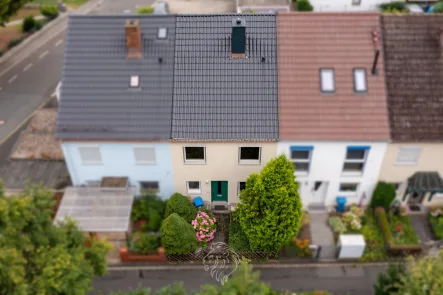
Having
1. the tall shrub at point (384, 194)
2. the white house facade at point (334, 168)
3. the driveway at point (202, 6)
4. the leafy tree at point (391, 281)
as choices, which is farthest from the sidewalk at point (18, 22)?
the leafy tree at point (391, 281)

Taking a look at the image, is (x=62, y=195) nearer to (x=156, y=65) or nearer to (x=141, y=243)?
(x=141, y=243)

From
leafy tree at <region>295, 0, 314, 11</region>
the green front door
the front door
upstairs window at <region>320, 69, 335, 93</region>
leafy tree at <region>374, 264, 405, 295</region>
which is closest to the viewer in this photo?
leafy tree at <region>374, 264, 405, 295</region>

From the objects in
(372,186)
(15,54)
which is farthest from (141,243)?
(15,54)

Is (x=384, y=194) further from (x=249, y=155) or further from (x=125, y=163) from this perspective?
(x=125, y=163)

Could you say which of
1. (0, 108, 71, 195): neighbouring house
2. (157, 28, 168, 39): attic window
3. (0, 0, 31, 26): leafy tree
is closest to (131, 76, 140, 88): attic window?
(157, 28, 168, 39): attic window

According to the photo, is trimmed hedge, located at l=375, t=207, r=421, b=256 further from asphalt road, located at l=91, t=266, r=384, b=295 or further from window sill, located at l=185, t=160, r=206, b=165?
window sill, located at l=185, t=160, r=206, b=165

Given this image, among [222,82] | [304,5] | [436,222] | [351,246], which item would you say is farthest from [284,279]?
[304,5]
